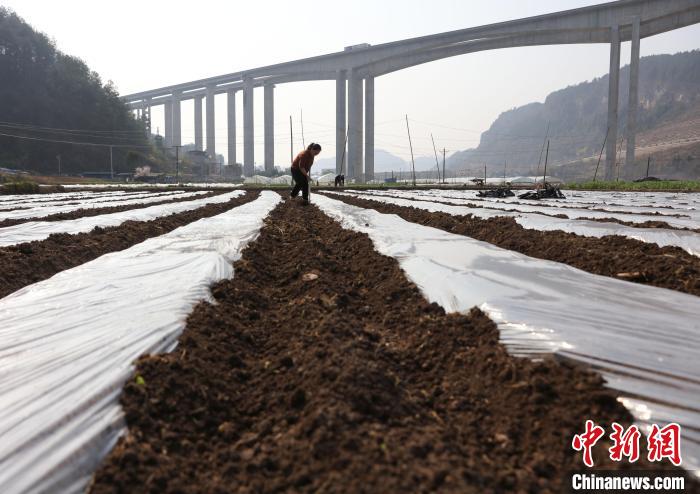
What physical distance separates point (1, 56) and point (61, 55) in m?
6.84

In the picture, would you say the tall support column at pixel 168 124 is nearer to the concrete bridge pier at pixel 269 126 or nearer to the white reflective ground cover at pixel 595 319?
the concrete bridge pier at pixel 269 126

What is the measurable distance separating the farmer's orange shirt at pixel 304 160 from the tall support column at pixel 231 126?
182 ft

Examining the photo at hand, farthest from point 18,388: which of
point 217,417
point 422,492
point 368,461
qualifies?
point 422,492

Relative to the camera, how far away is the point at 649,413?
148 cm

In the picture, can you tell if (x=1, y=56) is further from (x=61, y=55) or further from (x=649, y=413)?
(x=649, y=413)

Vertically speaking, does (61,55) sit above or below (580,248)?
above

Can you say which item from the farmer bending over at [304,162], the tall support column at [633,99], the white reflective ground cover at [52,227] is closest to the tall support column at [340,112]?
the tall support column at [633,99]

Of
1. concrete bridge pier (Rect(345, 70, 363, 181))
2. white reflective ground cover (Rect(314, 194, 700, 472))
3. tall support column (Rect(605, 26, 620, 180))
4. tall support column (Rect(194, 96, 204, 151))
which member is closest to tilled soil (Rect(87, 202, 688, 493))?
white reflective ground cover (Rect(314, 194, 700, 472))

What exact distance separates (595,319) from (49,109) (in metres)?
57.4

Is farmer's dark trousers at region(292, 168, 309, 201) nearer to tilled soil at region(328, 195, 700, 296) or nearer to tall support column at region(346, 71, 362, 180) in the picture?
tilled soil at region(328, 195, 700, 296)

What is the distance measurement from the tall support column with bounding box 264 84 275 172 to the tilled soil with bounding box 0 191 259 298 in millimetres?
52639

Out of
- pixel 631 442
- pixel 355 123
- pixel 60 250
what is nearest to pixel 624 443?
pixel 631 442

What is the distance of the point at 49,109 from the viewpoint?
1873 inches

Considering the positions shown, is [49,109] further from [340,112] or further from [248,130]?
[340,112]
